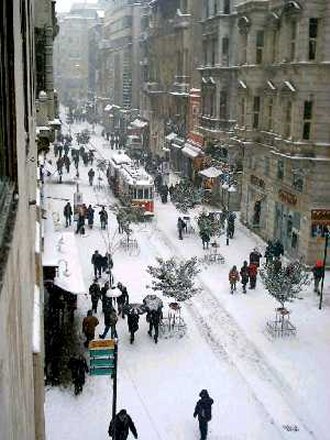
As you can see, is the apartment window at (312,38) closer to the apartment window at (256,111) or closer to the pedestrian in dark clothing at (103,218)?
the apartment window at (256,111)

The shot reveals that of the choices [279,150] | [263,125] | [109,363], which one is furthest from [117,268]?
[109,363]

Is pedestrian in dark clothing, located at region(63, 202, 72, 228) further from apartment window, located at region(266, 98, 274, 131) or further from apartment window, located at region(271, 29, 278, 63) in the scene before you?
apartment window, located at region(271, 29, 278, 63)

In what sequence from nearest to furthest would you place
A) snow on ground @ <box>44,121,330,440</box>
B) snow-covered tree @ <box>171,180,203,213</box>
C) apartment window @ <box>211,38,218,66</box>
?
1. snow on ground @ <box>44,121,330,440</box>
2. snow-covered tree @ <box>171,180,203,213</box>
3. apartment window @ <box>211,38,218,66</box>

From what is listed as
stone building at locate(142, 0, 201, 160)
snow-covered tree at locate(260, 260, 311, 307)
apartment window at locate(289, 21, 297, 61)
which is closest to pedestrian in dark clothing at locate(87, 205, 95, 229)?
apartment window at locate(289, 21, 297, 61)

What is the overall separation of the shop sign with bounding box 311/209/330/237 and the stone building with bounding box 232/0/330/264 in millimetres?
40

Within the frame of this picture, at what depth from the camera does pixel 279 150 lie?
27812 mm

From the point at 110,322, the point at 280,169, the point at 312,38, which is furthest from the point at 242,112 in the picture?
the point at 110,322

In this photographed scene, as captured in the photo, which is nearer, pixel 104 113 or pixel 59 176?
pixel 59 176

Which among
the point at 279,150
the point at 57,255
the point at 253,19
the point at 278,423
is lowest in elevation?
the point at 278,423

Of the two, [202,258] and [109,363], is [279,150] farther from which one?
[109,363]

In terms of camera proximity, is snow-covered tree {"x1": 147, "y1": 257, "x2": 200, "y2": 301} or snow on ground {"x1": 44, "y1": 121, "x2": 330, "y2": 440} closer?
snow on ground {"x1": 44, "y1": 121, "x2": 330, "y2": 440}

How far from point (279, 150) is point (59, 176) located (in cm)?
2352

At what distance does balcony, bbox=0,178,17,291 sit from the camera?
3.68 meters

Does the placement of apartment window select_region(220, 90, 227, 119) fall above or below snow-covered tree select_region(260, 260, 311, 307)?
above
